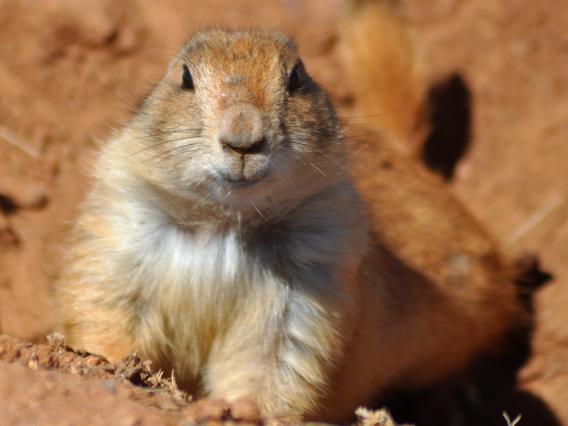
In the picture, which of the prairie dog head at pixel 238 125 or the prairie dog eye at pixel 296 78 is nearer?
the prairie dog head at pixel 238 125

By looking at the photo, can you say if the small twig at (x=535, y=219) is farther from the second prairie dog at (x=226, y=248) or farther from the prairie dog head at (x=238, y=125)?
the prairie dog head at (x=238, y=125)

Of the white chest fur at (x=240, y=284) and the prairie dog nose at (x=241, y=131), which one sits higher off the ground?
the prairie dog nose at (x=241, y=131)

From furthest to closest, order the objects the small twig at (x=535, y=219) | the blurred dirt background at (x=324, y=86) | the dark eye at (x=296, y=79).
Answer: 1. the small twig at (x=535, y=219)
2. the blurred dirt background at (x=324, y=86)
3. the dark eye at (x=296, y=79)

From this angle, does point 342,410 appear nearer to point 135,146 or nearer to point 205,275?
point 205,275

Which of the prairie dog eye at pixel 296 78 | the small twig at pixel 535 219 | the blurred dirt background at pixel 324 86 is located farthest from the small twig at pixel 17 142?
the small twig at pixel 535 219

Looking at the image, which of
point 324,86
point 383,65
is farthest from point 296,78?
point 383,65

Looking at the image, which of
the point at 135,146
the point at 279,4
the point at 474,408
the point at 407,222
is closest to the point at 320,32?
the point at 279,4

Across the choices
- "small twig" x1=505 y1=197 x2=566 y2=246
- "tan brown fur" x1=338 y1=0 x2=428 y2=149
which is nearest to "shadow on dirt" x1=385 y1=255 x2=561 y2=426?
"small twig" x1=505 y1=197 x2=566 y2=246
